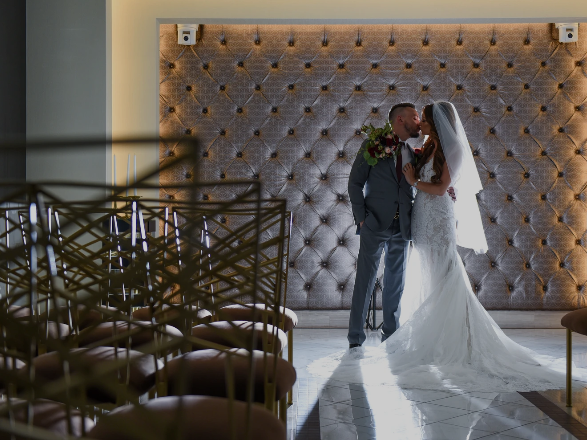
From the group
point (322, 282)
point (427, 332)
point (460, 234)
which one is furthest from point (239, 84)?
point (427, 332)

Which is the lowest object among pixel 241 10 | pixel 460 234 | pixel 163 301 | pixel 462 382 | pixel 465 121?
pixel 462 382

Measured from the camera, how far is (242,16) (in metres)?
4.13

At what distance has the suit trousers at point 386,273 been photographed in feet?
11.7

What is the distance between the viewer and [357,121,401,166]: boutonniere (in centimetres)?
352

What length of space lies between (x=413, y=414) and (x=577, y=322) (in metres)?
0.74

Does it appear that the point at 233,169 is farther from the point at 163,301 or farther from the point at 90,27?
Answer: the point at 163,301

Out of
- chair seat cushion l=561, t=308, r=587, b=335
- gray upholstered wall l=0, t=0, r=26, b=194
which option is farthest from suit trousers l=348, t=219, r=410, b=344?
gray upholstered wall l=0, t=0, r=26, b=194

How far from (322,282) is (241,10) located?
200 centimetres

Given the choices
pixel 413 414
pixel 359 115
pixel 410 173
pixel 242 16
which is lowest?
pixel 413 414

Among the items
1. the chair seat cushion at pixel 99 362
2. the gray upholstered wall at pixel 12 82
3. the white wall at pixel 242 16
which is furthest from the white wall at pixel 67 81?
the chair seat cushion at pixel 99 362

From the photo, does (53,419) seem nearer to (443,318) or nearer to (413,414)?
(413,414)

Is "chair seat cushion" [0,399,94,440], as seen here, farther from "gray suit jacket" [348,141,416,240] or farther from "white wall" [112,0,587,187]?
"white wall" [112,0,587,187]

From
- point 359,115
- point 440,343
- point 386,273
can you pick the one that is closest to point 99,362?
point 440,343

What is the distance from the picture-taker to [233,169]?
13.9ft
